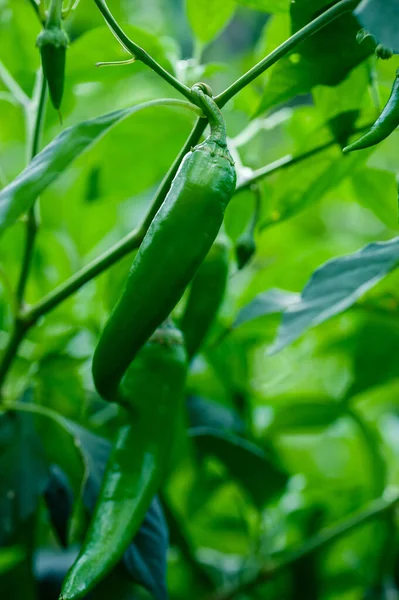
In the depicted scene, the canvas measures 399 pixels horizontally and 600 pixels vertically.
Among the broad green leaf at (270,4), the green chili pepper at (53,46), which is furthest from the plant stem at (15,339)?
the broad green leaf at (270,4)

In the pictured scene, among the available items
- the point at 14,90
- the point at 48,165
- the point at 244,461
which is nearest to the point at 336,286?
the point at 48,165

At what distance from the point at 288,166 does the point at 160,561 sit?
358mm

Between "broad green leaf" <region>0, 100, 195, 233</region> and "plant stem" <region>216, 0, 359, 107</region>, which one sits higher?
"plant stem" <region>216, 0, 359, 107</region>

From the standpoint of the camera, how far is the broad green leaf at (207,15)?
72 cm

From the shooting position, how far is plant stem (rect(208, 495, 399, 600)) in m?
0.87

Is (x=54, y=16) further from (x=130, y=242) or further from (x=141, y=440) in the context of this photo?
(x=141, y=440)

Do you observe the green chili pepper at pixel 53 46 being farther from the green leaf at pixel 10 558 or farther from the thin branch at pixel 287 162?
the green leaf at pixel 10 558

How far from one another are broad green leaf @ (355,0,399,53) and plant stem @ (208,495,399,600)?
25.2 inches

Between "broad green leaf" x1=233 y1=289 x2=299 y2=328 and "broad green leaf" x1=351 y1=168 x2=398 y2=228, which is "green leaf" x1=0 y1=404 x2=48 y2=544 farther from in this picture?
"broad green leaf" x1=351 y1=168 x2=398 y2=228

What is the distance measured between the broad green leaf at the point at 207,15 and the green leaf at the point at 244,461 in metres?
0.42

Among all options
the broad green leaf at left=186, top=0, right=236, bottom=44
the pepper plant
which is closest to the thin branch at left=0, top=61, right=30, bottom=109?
the pepper plant

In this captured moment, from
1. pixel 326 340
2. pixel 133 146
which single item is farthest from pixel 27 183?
pixel 326 340

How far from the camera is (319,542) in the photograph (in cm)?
87

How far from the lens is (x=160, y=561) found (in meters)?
0.58
